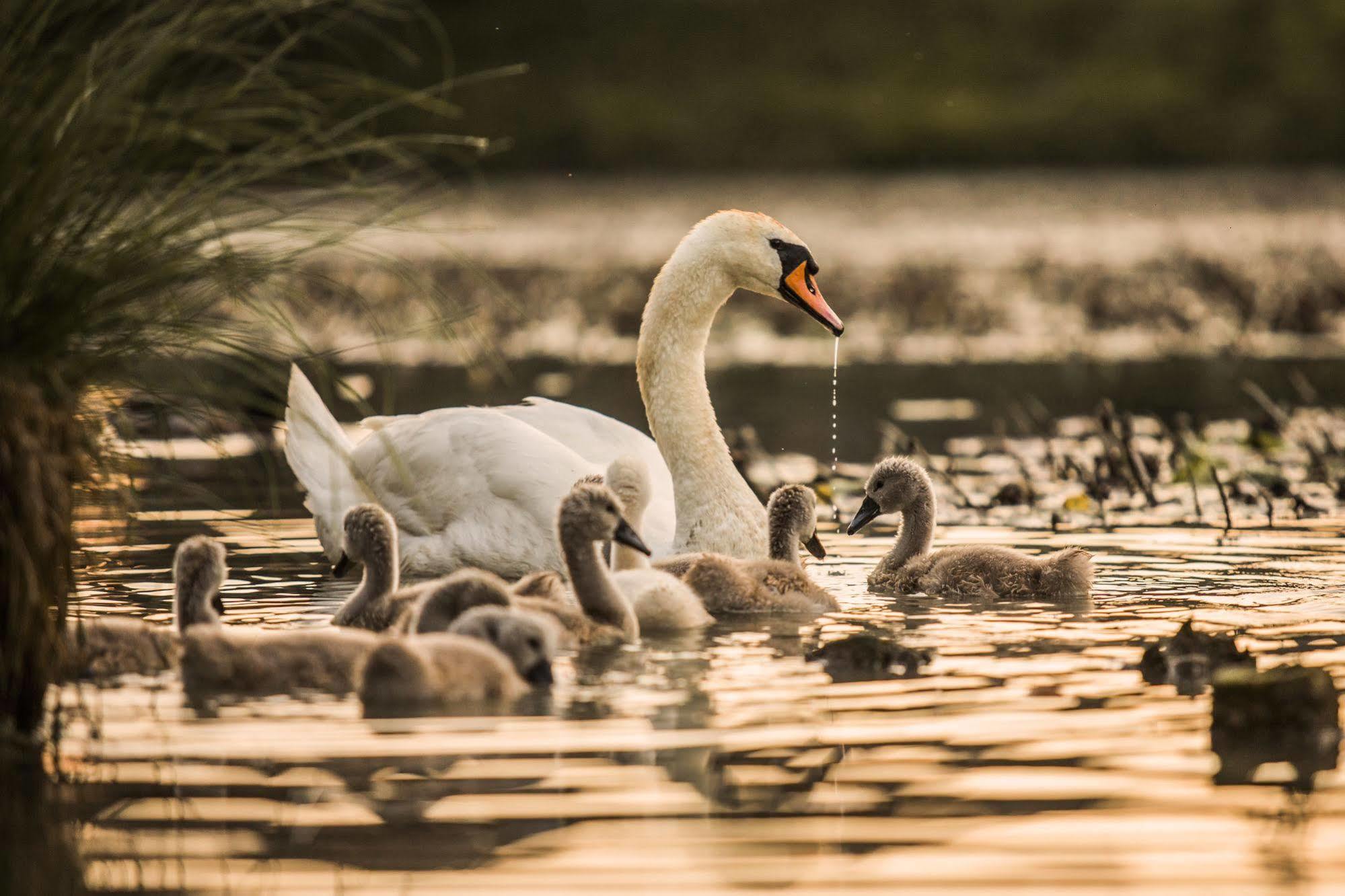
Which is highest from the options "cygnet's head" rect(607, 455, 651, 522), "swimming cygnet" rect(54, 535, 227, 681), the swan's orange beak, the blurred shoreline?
the blurred shoreline

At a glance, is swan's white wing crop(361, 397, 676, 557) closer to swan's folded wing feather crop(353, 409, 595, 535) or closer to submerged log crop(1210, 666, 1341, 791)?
swan's folded wing feather crop(353, 409, 595, 535)

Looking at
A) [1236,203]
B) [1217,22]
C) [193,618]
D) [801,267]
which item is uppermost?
[1217,22]

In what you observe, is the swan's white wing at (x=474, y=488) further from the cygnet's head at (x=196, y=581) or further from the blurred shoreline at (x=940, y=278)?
the cygnet's head at (x=196, y=581)

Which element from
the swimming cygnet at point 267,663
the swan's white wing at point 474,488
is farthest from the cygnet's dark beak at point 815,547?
the swimming cygnet at point 267,663

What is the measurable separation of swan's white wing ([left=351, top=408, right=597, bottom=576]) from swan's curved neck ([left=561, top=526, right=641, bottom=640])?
1450 mm

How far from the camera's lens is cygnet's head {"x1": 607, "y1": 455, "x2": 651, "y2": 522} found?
8.80 metres

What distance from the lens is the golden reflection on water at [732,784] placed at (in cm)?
480

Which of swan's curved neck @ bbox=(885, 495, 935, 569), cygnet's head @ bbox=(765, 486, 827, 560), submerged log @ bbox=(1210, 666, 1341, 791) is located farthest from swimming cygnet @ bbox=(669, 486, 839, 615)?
submerged log @ bbox=(1210, 666, 1341, 791)

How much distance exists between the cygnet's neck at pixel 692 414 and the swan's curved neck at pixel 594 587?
1737 mm

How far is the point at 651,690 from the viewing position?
673cm

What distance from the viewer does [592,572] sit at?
306 inches

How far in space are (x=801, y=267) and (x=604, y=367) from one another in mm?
10430

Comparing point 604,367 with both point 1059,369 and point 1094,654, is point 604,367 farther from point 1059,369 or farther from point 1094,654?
point 1094,654

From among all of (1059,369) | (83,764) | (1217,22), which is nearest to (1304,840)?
(83,764)
